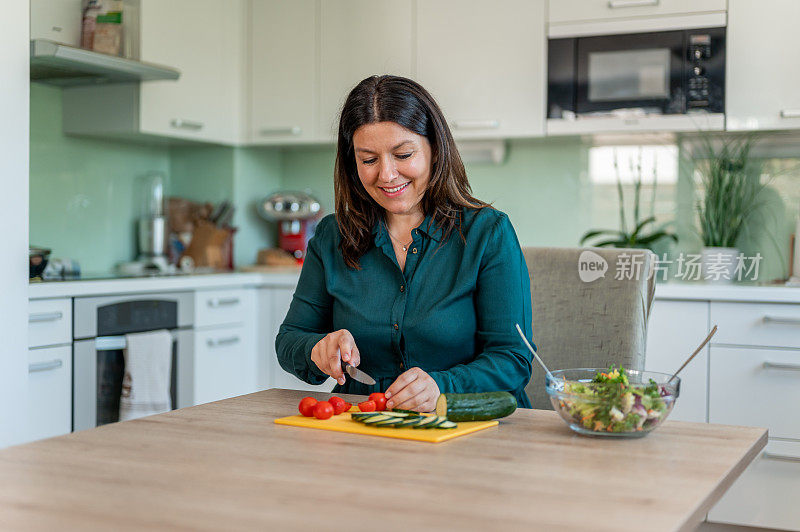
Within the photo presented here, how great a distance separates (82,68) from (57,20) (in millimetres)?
383

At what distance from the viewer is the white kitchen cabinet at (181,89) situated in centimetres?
363

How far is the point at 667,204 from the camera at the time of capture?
3.79 metres

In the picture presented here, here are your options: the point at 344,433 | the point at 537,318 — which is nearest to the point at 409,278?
the point at 537,318

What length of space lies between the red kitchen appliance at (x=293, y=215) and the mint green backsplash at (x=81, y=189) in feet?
2.00

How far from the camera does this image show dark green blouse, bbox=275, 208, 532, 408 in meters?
1.68

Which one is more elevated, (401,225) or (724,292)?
(401,225)

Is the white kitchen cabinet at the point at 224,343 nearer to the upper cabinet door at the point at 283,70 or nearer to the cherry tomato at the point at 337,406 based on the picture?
the upper cabinet door at the point at 283,70

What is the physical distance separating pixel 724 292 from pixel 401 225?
1.67m

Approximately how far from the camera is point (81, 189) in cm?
384

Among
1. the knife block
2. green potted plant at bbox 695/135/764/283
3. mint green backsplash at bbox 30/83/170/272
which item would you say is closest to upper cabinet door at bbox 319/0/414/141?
the knife block

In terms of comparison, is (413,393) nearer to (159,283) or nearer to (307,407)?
(307,407)

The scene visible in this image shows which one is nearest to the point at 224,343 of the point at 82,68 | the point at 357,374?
the point at 82,68

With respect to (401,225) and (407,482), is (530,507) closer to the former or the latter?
(407,482)
